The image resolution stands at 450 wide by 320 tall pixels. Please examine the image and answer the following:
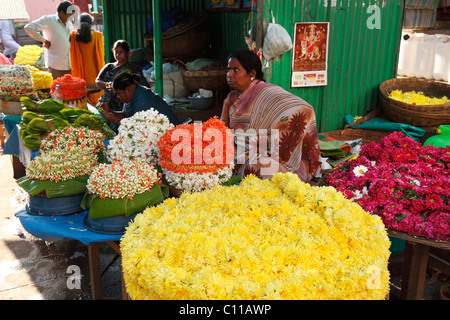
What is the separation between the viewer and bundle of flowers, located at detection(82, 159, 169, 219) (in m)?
2.28

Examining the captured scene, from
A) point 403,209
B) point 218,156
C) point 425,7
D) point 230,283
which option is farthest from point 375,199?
point 425,7

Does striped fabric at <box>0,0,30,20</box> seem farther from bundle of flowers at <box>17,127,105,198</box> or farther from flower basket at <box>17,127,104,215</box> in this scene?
flower basket at <box>17,127,104,215</box>

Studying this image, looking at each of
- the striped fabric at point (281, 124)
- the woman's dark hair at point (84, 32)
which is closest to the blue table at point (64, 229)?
the striped fabric at point (281, 124)

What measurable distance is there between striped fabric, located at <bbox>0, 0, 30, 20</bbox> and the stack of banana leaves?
3.30m

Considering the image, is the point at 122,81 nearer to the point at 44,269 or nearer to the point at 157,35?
the point at 157,35

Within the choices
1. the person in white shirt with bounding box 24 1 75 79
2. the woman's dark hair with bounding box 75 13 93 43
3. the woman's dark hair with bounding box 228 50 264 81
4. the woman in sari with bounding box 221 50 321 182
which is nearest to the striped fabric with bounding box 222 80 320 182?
the woman in sari with bounding box 221 50 321 182

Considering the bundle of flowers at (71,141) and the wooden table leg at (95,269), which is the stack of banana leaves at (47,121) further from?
the wooden table leg at (95,269)

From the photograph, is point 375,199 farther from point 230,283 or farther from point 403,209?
point 230,283

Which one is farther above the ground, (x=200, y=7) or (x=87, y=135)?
(x=200, y=7)

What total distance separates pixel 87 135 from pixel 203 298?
1.84 m

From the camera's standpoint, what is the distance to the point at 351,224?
6.23 feet

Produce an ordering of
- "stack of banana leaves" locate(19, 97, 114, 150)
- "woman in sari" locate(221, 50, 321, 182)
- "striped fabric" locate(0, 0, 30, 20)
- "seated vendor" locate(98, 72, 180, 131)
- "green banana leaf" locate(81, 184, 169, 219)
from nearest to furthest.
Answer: "green banana leaf" locate(81, 184, 169, 219), "woman in sari" locate(221, 50, 321, 182), "stack of banana leaves" locate(19, 97, 114, 150), "seated vendor" locate(98, 72, 180, 131), "striped fabric" locate(0, 0, 30, 20)

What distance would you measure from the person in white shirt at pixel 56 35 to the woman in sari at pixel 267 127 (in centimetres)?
525

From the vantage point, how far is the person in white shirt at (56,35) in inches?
290
